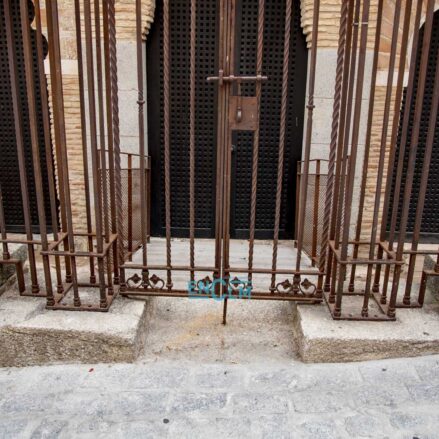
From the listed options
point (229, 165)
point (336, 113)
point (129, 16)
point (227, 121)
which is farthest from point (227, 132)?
point (129, 16)

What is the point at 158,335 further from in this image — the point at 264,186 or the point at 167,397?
the point at 264,186

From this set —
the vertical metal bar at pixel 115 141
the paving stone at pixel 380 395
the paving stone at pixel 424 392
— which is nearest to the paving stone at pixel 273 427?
the paving stone at pixel 380 395

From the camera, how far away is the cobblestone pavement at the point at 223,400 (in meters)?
2.47

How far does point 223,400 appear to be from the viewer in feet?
8.81

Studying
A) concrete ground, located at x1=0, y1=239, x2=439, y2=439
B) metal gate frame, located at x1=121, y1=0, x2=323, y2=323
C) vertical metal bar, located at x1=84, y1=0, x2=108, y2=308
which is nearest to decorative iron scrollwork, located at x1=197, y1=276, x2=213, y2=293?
metal gate frame, located at x1=121, y1=0, x2=323, y2=323

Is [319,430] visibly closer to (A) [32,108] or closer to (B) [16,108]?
(A) [32,108]

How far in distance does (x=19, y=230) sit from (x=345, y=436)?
16.6ft

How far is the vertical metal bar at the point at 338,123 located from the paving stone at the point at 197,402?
1001 millimetres

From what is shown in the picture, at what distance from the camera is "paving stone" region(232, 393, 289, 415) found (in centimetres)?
260

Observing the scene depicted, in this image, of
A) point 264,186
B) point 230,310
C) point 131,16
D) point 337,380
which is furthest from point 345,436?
point 131,16

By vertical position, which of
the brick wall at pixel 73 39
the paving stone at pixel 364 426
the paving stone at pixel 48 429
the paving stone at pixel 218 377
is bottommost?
the paving stone at pixel 48 429

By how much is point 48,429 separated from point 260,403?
1169 mm

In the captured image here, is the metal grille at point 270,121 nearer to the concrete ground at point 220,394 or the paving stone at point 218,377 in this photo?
the concrete ground at point 220,394

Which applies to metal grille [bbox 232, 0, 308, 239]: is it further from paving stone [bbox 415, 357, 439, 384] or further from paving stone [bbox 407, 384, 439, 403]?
paving stone [bbox 407, 384, 439, 403]
